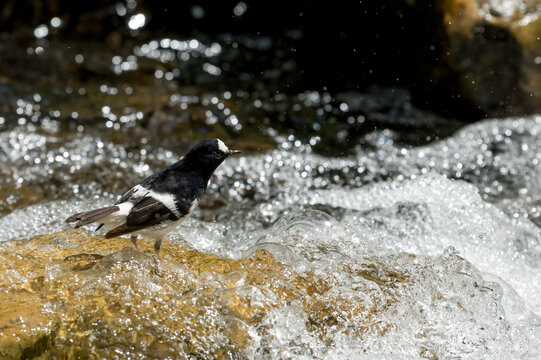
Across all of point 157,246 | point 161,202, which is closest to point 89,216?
point 161,202

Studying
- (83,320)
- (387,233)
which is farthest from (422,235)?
(83,320)

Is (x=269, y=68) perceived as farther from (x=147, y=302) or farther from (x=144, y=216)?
(x=147, y=302)

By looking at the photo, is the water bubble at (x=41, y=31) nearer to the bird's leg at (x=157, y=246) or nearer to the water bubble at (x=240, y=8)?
the water bubble at (x=240, y=8)

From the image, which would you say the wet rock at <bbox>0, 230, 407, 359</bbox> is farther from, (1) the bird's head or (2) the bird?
(1) the bird's head

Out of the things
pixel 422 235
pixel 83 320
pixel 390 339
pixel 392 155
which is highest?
pixel 83 320

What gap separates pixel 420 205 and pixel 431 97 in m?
2.54

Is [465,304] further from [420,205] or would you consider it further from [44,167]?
[44,167]

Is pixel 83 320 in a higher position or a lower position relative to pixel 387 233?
higher

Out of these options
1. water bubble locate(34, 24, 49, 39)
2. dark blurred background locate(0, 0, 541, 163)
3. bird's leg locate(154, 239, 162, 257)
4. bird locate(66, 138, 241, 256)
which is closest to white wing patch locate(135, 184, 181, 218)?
bird locate(66, 138, 241, 256)

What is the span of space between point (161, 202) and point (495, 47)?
4785mm

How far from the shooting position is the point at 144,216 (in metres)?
3.45

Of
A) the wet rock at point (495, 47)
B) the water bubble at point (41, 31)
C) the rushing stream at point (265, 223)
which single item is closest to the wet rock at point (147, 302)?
the rushing stream at point (265, 223)

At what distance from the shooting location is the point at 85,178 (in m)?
5.86

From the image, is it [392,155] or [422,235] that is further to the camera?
[392,155]
